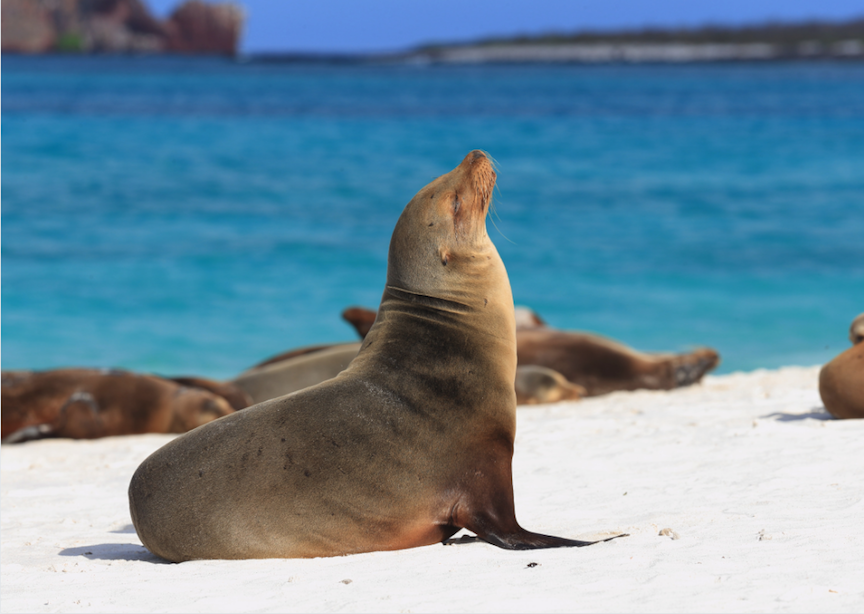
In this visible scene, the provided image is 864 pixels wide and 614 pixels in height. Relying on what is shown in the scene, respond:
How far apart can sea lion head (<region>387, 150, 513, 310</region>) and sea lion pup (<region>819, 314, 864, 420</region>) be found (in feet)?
9.03

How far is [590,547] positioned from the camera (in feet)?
12.9

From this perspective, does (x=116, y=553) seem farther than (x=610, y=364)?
No

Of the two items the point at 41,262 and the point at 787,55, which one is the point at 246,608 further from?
the point at 787,55

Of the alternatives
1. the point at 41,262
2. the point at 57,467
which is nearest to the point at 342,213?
the point at 41,262

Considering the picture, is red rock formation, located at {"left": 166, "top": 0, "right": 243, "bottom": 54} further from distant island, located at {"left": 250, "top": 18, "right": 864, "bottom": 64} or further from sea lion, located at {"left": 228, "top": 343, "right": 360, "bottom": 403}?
sea lion, located at {"left": 228, "top": 343, "right": 360, "bottom": 403}

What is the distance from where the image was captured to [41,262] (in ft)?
61.2

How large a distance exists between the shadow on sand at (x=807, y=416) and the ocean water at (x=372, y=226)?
20.1 feet

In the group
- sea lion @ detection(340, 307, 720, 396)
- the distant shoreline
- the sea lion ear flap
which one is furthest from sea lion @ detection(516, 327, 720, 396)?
the distant shoreline

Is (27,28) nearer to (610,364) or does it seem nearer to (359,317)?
(359,317)

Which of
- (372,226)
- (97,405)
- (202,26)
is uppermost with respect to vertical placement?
(202,26)

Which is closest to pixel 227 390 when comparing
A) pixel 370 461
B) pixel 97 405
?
pixel 97 405

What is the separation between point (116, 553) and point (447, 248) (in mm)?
1904

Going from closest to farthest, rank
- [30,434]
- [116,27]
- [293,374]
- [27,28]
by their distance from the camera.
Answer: [30,434] → [293,374] → [27,28] → [116,27]

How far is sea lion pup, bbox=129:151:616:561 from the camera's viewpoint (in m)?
4.15
